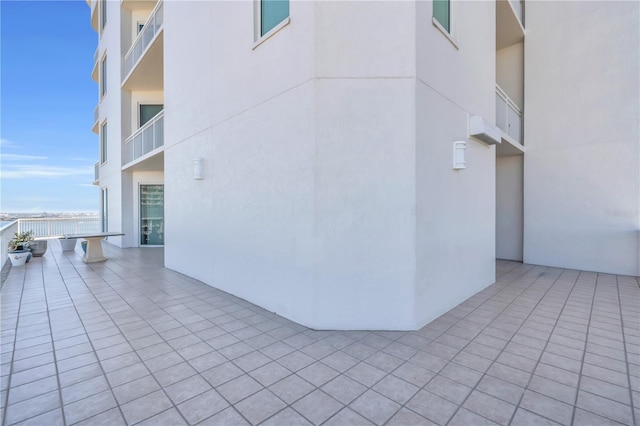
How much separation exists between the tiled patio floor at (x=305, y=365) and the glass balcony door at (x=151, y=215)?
6.51 m

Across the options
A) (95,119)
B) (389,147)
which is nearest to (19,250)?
(389,147)

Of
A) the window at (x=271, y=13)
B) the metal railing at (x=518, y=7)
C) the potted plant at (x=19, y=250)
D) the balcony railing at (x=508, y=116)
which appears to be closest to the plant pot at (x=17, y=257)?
the potted plant at (x=19, y=250)

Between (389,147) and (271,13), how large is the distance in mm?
2670

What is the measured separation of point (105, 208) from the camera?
1296 centimetres

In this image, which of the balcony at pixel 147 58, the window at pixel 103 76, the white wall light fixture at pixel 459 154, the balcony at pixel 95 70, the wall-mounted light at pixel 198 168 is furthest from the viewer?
the balcony at pixel 95 70

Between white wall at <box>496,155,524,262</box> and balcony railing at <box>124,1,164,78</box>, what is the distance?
10.1 metres

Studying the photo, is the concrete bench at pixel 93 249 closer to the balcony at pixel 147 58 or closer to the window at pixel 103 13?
the balcony at pixel 147 58

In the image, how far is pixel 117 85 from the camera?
10812 mm

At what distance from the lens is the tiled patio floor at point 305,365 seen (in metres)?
2.04

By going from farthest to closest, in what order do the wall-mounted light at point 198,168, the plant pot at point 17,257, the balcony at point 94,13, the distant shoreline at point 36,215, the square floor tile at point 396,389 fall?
1. the balcony at point 94,13
2. the distant shoreline at point 36,215
3. the plant pot at point 17,257
4. the wall-mounted light at point 198,168
5. the square floor tile at point 396,389

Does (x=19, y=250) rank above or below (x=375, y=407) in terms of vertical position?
above

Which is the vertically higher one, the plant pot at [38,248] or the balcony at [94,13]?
the balcony at [94,13]

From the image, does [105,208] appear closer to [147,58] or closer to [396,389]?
[147,58]

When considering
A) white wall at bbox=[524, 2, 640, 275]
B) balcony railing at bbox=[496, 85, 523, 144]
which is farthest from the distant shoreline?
white wall at bbox=[524, 2, 640, 275]
